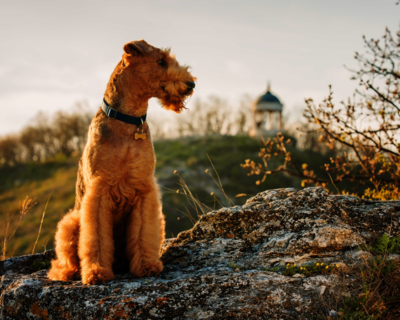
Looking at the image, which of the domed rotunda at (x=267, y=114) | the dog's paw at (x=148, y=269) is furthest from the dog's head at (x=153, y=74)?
the domed rotunda at (x=267, y=114)

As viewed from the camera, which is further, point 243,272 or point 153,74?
point 153,74

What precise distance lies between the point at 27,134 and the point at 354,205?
4111 cm

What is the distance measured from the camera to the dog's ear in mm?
3012

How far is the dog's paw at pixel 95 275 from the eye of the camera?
8.39 ft

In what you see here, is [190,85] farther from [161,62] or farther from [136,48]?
[136,48]

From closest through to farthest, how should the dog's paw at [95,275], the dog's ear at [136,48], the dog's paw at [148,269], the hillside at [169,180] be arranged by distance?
the dog's paw at [95,275] → the dog's paw at [148,269] → the dog's ear at [136,48] → the hillside at [169,180]

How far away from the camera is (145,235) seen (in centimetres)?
295

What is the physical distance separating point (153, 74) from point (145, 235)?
5.21ft

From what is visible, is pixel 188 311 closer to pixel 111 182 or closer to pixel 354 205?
pixel 111 182

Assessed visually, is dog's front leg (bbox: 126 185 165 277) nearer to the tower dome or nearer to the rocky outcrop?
the rocky outcrop

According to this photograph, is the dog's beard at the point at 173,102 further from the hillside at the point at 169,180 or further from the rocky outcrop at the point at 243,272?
the hillside at the point at 169,180

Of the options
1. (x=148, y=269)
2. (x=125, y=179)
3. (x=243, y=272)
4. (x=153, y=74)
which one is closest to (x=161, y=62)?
(x=153, y=74)

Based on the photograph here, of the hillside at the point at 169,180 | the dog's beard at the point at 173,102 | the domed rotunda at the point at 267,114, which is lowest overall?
the hillside at the point at 169,180

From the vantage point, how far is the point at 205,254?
289cm
